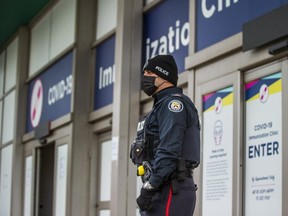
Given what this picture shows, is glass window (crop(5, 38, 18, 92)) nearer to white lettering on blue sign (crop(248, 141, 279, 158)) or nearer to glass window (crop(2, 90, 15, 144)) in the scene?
glass window (crop(2, 90, 15, 144))

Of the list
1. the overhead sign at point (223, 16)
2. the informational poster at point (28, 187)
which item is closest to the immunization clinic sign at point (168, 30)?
the overhead sign at point (223, 16)

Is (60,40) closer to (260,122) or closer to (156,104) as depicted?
(260,122)

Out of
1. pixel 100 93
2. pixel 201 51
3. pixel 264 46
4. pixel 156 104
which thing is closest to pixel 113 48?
pixel 100 93

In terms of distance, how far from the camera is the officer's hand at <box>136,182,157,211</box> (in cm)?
321

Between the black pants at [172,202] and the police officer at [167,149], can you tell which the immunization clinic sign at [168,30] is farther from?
the black pants at [172,202]

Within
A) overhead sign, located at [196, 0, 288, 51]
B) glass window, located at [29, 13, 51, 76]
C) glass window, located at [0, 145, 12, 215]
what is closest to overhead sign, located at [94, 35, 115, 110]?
glass window, located at [29, 13, 51, 76]

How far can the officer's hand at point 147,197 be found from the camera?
126 inches

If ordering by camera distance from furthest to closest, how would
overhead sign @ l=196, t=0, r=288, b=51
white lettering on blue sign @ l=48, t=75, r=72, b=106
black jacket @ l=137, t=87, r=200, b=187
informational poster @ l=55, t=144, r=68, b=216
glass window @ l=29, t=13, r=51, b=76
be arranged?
glass window @ l=29, t=13, r=51, b=76 → white lettering on blue sign @ l=48, t=75, r=72, b=106 → informational poster @ l=55, t=144, r=68, b=216 → overhead sign @ l=196, t=0, r=288, b=51 → black jacket @ l=137, t=87, r=200, b=187

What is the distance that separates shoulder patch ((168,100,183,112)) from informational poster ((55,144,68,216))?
5614 millimetres

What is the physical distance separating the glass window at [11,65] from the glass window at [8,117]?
21cm

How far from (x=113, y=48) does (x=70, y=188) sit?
1.88 meters

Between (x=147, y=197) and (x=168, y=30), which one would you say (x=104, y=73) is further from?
(x=147, y=197)

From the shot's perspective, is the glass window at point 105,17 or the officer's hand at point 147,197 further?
the glass window at point 105,17

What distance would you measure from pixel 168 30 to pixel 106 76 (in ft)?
5.69
